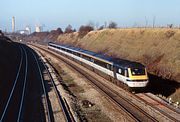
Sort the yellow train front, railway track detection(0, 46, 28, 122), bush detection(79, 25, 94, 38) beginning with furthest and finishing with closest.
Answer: bush detection(79, 25, 94, 38) → the yellow train front → railway track detection(0, 46, 28, 122)

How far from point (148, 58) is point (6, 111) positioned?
24.3 metres

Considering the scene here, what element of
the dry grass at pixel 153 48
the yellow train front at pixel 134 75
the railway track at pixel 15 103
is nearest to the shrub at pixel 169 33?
the dry grass at pixel 153 48

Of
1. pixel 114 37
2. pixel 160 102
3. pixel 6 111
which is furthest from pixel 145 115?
pixel 114 37

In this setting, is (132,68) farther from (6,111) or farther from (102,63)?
(6,111)

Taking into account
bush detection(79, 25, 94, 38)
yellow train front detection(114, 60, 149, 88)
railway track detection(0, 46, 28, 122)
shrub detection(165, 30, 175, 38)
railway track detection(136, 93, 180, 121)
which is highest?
bush detection(79, 25, 94, 38)

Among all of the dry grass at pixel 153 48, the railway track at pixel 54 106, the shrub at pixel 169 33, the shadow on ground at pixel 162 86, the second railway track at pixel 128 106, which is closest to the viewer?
the second railway track at pixel 128 106

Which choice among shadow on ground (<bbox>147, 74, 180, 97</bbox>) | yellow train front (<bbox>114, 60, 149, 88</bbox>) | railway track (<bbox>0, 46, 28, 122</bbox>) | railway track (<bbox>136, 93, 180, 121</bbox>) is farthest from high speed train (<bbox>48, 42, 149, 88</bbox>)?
railway track (<bbox>0, 46, 28, 122</bbox>)

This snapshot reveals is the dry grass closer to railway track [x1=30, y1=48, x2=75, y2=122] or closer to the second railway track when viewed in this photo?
the second railway track

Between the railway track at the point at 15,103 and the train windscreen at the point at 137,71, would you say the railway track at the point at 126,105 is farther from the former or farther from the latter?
the railway track at the point at 15,103

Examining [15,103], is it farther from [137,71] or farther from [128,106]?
[137,71]

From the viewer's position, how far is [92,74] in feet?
126

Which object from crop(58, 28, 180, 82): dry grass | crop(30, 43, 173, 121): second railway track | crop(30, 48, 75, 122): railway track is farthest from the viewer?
crop(58, 28, 180, 82): dry grass

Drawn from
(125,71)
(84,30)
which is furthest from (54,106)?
(84,30)

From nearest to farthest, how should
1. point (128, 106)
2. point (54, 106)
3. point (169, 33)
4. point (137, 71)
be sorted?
point (128, 106), point (54, 106), point (137, 71), point (169, 33)
